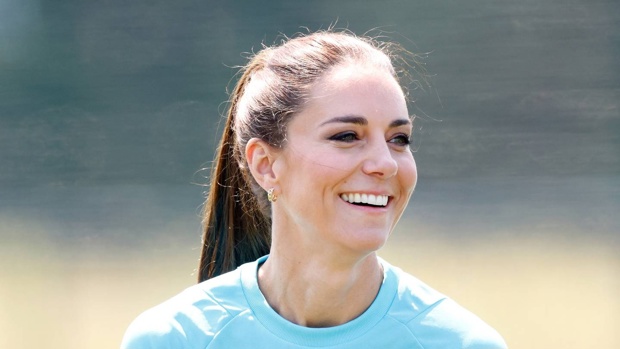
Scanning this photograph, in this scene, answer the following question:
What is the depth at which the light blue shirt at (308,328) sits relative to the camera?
57.3 inches

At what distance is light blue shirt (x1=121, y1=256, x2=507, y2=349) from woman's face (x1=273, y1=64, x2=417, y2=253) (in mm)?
127

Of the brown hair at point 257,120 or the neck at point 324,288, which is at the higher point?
the brown hair at point 257,120

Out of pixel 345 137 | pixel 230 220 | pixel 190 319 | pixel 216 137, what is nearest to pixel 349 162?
pixel 345 137

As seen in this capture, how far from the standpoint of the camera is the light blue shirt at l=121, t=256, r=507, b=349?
1455 millimetres

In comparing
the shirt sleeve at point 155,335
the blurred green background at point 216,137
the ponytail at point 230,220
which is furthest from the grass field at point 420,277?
Result: the shirt sleeve at point 155,335

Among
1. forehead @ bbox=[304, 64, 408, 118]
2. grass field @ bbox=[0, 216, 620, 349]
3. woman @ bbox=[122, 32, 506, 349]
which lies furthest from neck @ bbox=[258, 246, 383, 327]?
grass field @ bbox=[0, 216, 620, 349]

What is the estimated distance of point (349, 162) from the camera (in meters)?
1.40

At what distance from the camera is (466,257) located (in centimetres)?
284

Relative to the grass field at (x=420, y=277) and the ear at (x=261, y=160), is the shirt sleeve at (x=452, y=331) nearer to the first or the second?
the ear at (x=261, y=160)

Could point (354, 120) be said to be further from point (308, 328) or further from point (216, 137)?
point (216, 137)

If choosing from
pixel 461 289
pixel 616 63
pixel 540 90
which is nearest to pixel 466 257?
pixel 461 289

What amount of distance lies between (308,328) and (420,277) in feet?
4.87

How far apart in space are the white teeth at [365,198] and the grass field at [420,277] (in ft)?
4.73

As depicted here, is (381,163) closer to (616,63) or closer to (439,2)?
(439,2)
